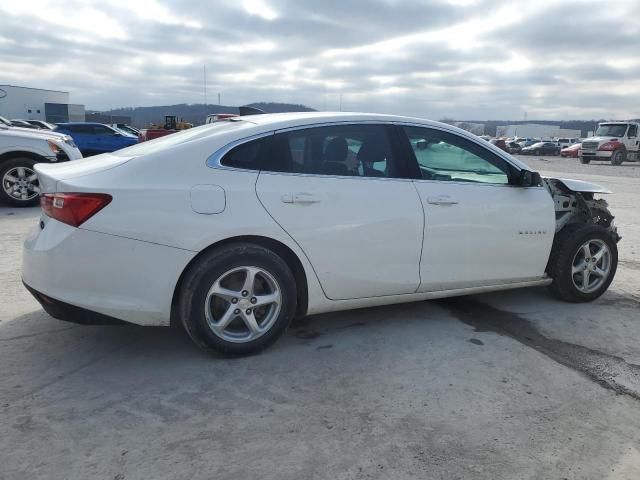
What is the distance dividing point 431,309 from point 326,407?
183 centimetres

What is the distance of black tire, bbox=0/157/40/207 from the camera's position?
334 inches

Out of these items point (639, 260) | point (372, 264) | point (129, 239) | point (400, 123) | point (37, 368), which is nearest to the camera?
point (129, 239)

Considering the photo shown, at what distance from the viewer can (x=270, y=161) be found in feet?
11.2

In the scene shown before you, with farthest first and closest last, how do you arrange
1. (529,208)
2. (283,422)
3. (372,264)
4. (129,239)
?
1. (529,208)
2. (372,264)
3. (129,239)
4. (283,422)

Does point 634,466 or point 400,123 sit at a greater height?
point 400,123

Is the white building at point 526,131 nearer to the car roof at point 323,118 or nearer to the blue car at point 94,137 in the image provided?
the blue car at point 94,137

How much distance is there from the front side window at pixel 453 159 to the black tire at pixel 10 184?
7.02 meters

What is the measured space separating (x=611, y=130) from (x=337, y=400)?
33727mm

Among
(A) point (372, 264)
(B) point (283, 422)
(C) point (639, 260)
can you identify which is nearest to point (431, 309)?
(A) point (372, 264)

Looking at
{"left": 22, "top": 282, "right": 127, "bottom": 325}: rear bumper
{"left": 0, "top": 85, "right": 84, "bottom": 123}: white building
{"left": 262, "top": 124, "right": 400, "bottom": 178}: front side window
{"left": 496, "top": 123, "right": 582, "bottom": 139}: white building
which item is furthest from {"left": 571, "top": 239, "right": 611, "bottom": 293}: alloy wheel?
{"left": 496, "top": 123, "right": 582, "bottom": 139}: white building

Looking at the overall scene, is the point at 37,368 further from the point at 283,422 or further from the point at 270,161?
the point at 270,161

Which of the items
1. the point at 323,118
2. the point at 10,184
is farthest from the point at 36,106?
the point at 323,118

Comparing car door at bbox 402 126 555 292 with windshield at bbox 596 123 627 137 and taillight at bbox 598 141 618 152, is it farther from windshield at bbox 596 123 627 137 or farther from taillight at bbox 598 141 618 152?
windshield at bbox 596 123 627 137

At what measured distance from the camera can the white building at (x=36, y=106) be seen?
195ft
